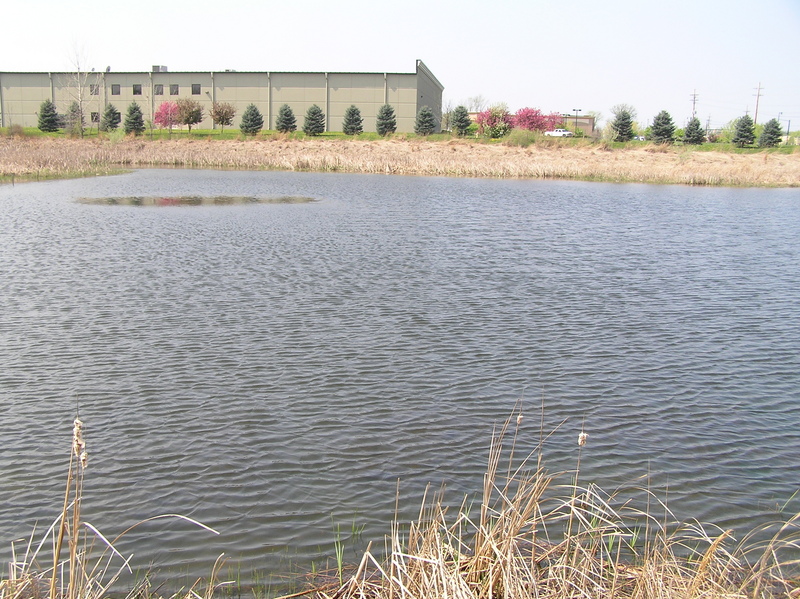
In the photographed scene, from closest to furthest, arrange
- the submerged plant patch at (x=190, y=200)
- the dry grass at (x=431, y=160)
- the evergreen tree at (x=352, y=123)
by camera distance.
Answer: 1. the submerged plant patch at (x=190, y=200)
2. the dry grass at (x=431, y=160)
3. the evergreen tree at (x=352, y=123)

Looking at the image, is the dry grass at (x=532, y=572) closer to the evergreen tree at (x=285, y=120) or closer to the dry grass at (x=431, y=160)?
the dry grass at (x=431, y=160)

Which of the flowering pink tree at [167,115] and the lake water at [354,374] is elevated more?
the flowering pink tree at [167,115]

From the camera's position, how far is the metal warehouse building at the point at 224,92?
228 ft

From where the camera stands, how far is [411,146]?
54500 mm

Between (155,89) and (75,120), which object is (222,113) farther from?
(75,120)

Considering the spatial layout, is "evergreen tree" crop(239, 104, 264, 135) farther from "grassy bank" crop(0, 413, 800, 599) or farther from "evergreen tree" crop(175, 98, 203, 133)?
"grassy bank" crop(0, 413, 800, 599)

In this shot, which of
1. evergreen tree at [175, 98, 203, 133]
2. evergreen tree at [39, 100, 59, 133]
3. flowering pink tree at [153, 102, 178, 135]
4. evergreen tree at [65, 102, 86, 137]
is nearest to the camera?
evergreen tree at [65, 102, 86, 137]

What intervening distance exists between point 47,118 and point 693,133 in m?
56.8

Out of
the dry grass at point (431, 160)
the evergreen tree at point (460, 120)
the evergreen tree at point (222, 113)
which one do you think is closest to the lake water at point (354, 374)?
the dry grass at point (431, 160)

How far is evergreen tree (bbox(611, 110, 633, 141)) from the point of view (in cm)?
6375

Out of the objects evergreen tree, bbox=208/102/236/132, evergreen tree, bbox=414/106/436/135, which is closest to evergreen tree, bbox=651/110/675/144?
evergreen tree, bbox=414/106/436/135

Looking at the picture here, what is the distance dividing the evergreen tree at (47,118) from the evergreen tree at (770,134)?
61.3 meters

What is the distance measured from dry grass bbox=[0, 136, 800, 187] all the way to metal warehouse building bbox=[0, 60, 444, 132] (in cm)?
1407

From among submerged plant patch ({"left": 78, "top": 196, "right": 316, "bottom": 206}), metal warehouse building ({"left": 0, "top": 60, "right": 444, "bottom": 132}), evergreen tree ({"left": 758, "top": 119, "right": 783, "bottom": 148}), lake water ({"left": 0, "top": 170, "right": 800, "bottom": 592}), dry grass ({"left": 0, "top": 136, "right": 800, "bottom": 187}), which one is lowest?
lake water ({"left": 0, "top": 170, "right": 800, "bottom": 592})
